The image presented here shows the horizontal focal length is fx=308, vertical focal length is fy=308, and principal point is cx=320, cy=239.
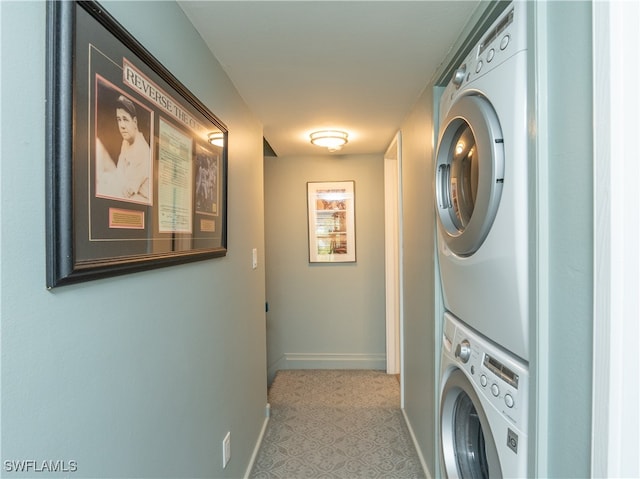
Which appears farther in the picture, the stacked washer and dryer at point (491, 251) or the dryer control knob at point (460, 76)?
the dryer control knob at point (460, 76)

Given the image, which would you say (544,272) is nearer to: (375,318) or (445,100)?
(445,100)

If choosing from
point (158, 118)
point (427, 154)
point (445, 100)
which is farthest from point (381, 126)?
point (158, 118)


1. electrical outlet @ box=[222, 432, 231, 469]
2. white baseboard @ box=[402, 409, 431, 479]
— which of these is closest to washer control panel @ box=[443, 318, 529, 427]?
white baseboard @ box=[402, 409, 431, 479]

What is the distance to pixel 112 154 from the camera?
2.46 feet

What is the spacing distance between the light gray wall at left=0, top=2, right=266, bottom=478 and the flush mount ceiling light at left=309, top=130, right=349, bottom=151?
0.99 meters

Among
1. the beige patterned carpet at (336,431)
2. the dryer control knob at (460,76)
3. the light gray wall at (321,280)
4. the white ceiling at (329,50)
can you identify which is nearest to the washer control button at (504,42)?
the dryer control knob at (460,76)

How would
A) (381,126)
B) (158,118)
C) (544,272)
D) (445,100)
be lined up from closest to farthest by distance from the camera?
(544,272) → (158,118) → (445,100) → (381,126)

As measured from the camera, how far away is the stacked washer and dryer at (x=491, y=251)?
0.84m

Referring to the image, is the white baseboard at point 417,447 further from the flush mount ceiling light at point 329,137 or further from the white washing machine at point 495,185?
the flush mount ceiling light at point 329,137

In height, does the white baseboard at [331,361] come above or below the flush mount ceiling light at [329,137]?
below

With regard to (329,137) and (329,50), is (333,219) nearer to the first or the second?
(329,137)

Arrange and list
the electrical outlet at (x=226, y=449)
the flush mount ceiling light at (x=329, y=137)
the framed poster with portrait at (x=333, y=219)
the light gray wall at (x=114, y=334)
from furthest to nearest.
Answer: the framed poster with portrait at (x=333, y=219) < the flush mount ceiling light at (x=329, y=137) < the electrical outlet at (x=226, y=449) < the light gray wall at (x=114, y=334)

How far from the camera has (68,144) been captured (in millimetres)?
614
